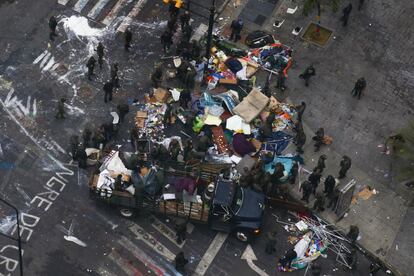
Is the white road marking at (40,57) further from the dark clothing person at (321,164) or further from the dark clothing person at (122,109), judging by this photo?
the dark clothing person at (321,164)

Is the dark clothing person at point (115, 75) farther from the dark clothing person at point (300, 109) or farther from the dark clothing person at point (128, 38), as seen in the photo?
the dark clothing person at point (300, 109)

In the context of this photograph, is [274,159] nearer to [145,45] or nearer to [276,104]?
[276,104]

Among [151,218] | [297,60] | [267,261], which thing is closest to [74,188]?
[151,218]

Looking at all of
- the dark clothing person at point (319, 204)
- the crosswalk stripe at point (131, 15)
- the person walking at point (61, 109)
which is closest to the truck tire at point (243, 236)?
the dark clothing person at point (319, 204)

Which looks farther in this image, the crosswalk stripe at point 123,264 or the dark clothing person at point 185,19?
the dark clothing person at point 185,19

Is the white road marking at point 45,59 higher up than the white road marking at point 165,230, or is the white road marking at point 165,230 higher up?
the white road marking at point 45,59

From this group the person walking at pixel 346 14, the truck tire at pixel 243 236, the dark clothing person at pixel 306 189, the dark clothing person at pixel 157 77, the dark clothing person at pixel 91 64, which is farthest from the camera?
the person walking at pixel 346 14

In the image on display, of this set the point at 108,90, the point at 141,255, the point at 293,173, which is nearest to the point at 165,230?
the point at 141,255

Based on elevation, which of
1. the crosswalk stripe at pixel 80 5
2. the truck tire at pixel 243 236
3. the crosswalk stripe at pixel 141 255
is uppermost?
the crosswalk stripe at pixel 80 5

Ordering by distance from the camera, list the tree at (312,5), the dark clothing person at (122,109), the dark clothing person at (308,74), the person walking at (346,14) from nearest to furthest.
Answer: the dark clothing person at (122,109)
the dark clothing person at (308,74)
the tree at (312,5)
the person walking at (346,14)
